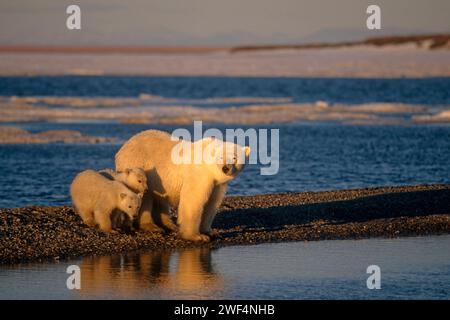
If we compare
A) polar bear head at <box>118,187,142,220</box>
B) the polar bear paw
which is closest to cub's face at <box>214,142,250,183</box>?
polar bear head at <box>118,187,142,220</box>

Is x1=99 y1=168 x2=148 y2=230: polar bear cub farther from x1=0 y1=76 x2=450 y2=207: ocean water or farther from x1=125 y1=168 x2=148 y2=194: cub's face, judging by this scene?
x1=0 y1=76 x2=450 y2=207: ocean water

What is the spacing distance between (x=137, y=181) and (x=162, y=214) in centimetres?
94

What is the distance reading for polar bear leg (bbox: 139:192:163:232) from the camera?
40.8 feet

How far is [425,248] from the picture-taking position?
11539 millimetres

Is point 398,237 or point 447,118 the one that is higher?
point 447,118

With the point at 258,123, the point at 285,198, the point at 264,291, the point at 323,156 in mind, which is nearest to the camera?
the point at 264,291

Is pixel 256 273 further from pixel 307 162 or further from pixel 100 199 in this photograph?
pixel 307 162

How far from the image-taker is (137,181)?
475 inches

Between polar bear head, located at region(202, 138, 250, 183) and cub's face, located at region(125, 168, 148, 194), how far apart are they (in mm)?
867

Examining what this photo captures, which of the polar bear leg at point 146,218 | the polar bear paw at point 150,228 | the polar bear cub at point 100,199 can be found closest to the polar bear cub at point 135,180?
the polar bear cub at point 100,199

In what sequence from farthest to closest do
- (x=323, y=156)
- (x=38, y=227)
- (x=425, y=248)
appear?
1. (x=323, y=156)
2. (x=38, y=227)
3. (x=425, y=248)
